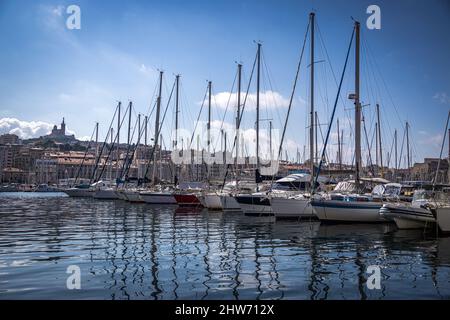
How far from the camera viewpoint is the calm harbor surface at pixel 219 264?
8.59 metres

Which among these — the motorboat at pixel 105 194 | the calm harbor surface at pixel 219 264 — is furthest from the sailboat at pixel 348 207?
the motorboat at pixel 105 194

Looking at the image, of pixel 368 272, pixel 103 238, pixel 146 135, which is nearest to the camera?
pixel 368 272

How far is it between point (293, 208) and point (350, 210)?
14.1 feet

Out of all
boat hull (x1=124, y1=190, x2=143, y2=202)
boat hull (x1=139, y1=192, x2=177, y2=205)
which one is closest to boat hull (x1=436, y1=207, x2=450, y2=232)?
boat hull (x1=139, y1=192, x2=177, y2=205)

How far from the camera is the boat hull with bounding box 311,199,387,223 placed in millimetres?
24250

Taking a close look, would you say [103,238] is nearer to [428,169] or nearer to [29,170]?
[428,169]

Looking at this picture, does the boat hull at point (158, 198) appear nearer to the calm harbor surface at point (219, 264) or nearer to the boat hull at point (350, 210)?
the boat hull at point (350, 210)

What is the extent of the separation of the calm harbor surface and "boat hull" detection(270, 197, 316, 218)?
23.2 feet

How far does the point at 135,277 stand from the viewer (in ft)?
31.8

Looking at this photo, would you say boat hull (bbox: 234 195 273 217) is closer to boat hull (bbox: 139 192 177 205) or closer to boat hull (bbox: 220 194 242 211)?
boat hull (bbox: 220 194 242 211)

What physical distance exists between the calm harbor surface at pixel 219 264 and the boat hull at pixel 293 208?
7.06m

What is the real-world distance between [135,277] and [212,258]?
3337 mm
